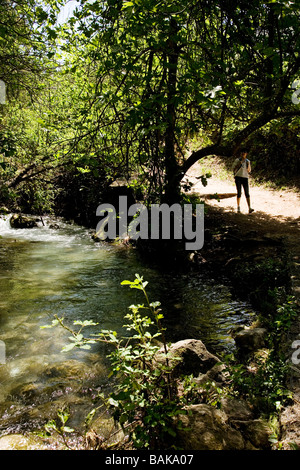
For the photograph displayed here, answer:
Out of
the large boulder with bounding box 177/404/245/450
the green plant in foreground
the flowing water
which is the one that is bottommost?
the flowing water

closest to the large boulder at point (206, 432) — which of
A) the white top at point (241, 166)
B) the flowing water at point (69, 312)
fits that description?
the flowing water at point (69, 312)

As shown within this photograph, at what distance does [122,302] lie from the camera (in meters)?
6.21

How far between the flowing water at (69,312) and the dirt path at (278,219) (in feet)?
5.16

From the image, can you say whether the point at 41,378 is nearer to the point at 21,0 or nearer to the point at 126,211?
the point at 21,0

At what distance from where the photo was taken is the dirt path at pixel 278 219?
8.59ft

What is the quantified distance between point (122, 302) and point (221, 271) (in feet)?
9.37

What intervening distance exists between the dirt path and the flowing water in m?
1.57

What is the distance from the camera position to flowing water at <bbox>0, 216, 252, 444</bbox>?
3.65m

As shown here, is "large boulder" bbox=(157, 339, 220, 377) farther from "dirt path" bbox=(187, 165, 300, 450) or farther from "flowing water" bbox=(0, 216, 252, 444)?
"dirt path" bbox=(187, 165, 300, 450)

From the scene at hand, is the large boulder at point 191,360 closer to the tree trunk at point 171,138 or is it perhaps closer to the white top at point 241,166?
the tree trunk at point 171,138

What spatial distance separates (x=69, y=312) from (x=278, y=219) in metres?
8.07

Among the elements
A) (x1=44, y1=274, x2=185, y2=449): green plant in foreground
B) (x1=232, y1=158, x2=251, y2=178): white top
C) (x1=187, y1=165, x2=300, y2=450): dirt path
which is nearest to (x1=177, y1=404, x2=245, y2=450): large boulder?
(x1=44, y1=274, x2=185, y2=449): green plant in foreground

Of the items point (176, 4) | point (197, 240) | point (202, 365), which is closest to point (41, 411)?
point (202, 365)

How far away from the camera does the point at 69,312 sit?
19.0 feet
